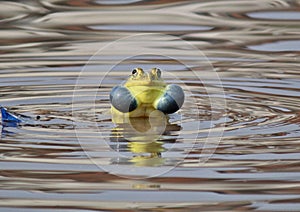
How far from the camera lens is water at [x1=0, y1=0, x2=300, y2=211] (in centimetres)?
511

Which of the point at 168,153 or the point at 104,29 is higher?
the point at 104,29

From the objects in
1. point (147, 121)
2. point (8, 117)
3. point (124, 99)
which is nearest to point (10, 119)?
point (8, 117)

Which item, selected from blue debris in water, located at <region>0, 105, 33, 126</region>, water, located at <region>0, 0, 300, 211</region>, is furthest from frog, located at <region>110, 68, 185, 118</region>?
blue debris in water, located at <region>0, 105, 33, 126</region>

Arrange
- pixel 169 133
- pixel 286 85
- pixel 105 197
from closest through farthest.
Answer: pixel 105 197 < pixel 169 133 < pixel 286 85

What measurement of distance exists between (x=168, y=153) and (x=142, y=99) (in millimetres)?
785

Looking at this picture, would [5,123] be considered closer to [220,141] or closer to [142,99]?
[142,99]

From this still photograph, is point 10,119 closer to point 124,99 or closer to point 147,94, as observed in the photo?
point 124,99

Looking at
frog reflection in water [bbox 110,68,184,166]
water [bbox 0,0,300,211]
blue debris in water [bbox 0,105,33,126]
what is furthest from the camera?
blue debris in water [bbox 0,105,33,126]

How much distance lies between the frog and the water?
0.41 ft

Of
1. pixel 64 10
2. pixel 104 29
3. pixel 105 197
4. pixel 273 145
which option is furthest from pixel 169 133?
pixel 64 10

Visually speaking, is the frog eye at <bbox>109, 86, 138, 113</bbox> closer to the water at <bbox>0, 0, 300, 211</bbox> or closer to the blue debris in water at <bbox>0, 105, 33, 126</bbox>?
the water at <bbox>0, 0, 300, 211</bbox>

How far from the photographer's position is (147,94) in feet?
21.6

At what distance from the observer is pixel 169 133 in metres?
6.51

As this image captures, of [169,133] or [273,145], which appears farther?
[169,133]
